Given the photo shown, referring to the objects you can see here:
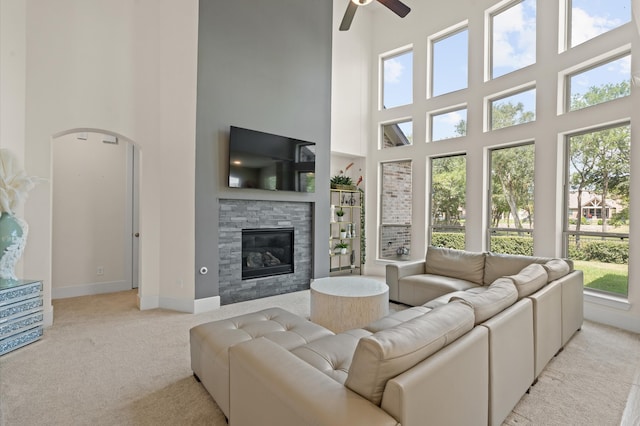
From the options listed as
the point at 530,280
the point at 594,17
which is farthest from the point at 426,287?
the point at 594,17

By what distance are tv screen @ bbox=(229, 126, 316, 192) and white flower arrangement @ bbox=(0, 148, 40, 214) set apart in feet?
6.84

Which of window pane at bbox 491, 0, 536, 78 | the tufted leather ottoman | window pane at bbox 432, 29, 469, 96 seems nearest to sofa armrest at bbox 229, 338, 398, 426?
the tufted leather ottoman

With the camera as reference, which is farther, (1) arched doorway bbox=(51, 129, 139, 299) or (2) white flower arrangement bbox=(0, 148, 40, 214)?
(1) arched doorway bbox=(51, 129, 139, 299)

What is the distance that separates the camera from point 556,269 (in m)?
2.93

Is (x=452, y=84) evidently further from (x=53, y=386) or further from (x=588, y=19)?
(x=53, y=386)

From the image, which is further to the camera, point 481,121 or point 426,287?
point 481,121

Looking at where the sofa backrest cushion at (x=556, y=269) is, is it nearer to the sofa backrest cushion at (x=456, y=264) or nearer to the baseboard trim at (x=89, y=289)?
the sofa backrest cushion at (x=456, y=264)

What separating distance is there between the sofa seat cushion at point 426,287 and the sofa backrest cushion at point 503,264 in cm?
23

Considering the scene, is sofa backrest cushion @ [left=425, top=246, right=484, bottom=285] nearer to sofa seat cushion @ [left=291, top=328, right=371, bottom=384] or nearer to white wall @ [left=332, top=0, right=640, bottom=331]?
white wall @ [left=332, top=0, right=640, bottom=331]

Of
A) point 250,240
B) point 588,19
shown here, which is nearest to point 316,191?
point 250,240

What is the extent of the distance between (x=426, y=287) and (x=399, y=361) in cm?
302

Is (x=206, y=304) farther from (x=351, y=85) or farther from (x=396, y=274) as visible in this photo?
(x=351, y=85)

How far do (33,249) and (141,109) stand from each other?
80.2 inches

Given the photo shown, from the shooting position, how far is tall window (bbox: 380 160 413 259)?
6281 millimetres
